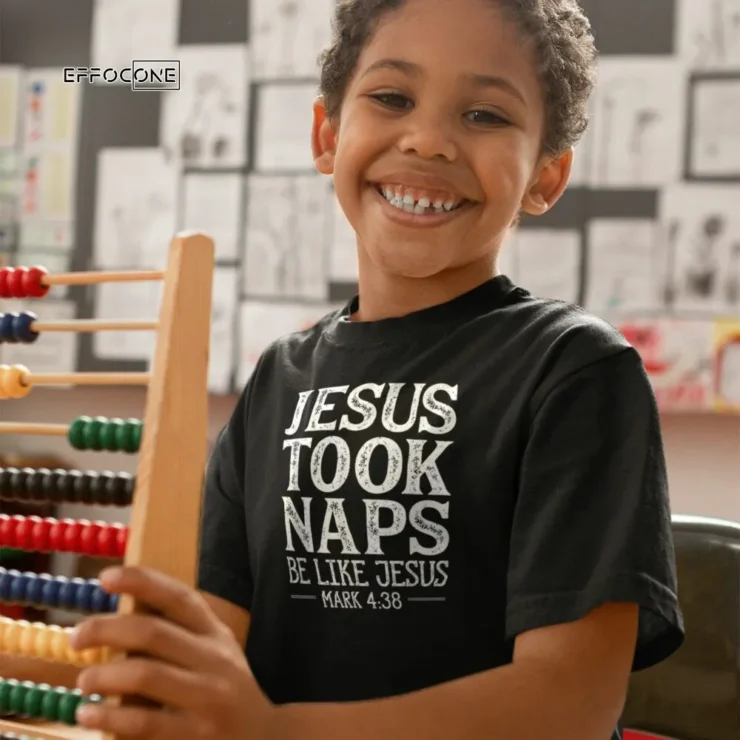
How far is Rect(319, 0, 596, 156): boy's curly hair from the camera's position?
876 millimetres

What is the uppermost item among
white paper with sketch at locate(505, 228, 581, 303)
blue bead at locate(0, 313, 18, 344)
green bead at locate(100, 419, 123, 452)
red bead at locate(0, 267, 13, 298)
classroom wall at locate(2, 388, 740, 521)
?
white paper with sketch at locate(505, 228, 581, 303)

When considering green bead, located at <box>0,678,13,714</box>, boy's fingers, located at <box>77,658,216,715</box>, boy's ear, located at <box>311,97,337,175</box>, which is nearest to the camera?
boy's fingers, located at <box>77,658,216,715</box>

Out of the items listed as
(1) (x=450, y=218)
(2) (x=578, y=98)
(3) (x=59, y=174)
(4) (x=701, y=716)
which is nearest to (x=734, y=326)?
(4) (x=701, y=716)

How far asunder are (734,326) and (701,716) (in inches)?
45.7

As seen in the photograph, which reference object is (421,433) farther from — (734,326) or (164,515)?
(734,326)

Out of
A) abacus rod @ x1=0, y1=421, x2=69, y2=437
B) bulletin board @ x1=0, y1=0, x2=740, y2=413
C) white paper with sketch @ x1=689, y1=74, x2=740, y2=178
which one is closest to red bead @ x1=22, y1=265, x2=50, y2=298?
abacus rod @ x1=0, y1=421, x2=69, y2=437

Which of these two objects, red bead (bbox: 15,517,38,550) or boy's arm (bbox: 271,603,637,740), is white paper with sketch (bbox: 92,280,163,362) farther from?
boy's arm (bbox: 271,603,637,740)

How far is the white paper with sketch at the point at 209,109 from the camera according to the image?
242cm

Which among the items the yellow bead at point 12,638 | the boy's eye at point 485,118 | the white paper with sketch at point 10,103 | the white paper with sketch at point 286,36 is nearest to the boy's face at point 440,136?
the boy's eye at point 485,118

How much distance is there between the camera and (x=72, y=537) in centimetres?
85

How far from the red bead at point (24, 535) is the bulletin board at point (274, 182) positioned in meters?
1.45

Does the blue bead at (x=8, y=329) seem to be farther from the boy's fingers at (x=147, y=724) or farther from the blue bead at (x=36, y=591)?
the boy's fingers at (x=147, y=724)

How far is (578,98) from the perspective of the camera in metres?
0.97

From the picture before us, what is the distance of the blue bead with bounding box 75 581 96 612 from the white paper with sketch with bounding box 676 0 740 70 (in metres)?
1.87
